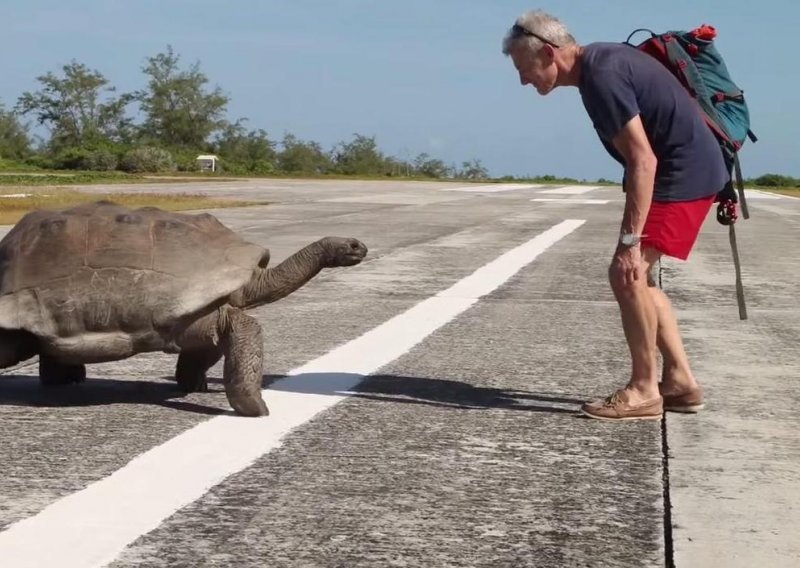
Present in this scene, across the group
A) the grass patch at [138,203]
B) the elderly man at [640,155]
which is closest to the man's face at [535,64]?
the elderly man at [640,155]

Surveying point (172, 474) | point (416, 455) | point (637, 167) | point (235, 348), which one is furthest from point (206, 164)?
point (172, 474)

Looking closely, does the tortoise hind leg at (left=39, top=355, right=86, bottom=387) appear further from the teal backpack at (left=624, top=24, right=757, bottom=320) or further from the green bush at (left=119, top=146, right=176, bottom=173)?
the green bush at (left=119, top=146, right=176, bottom=173)

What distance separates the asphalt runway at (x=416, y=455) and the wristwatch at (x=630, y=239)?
2.65 feet

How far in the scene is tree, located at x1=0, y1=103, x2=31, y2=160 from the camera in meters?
110

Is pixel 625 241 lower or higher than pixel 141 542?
higher

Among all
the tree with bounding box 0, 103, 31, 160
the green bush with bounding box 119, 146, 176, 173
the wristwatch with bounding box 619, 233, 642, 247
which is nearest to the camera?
the wristwatch with bounding box 619, 233, 642, 247

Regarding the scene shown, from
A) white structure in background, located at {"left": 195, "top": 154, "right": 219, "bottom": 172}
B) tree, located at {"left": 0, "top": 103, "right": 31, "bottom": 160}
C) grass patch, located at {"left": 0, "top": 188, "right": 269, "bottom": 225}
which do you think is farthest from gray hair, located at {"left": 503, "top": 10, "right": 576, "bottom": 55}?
tree, located at {"left": 0, "top": 103, "right": 31, "bottom": 160}

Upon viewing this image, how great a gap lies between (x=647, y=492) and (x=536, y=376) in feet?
8.62

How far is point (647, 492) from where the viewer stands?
4828 millimetres

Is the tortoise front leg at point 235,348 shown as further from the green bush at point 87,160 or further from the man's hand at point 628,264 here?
the green bush at point 87,160

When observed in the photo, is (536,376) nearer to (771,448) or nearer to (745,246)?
(771,448)

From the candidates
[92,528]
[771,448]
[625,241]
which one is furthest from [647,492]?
[92,528]

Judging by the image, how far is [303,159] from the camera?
104m

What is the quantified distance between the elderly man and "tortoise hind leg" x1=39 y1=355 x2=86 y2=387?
2.57 metres
